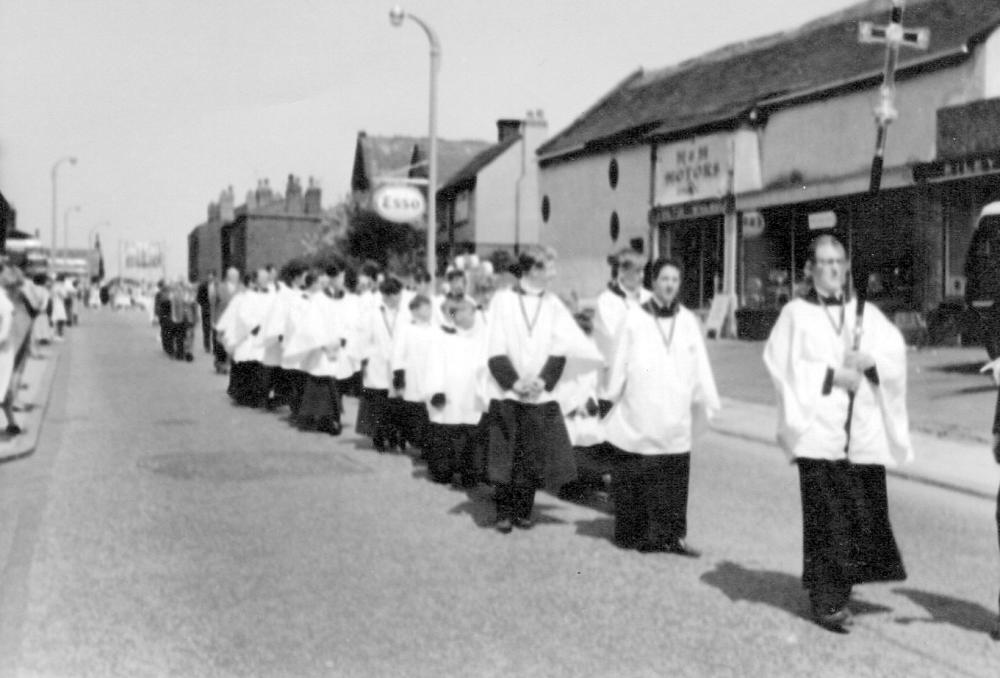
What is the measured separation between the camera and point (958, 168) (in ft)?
67.7

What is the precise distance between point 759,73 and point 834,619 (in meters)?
25.8

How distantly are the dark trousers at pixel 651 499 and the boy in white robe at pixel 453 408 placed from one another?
2470mm

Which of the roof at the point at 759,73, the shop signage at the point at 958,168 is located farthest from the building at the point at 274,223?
the shop signage at the point at 958,168

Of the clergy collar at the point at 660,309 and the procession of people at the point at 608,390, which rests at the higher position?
the clergy collar at the point at 660,309

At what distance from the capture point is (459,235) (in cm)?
4931

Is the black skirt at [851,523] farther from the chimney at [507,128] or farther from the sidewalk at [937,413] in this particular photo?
the chimney at [507,128]

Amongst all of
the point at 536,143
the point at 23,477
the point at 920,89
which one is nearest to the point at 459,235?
the point at 536,143

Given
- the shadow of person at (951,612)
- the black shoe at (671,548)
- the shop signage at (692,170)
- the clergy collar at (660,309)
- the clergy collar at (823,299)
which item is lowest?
the shadow of person at (951,612)

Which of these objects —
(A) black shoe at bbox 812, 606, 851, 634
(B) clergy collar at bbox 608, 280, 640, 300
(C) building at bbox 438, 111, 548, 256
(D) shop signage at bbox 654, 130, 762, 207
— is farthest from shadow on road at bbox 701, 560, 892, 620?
(C) building at bbox 438, 111, 548, 256

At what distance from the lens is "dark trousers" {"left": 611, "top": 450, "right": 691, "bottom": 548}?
7191mm

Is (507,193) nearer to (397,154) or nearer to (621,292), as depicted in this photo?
(397,154)

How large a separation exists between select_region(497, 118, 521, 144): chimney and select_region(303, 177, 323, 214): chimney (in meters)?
38.8

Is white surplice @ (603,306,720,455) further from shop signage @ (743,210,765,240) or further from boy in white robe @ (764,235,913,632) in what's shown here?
shop signage @ (743,210,765,240)

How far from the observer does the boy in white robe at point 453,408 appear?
980 centimetres
